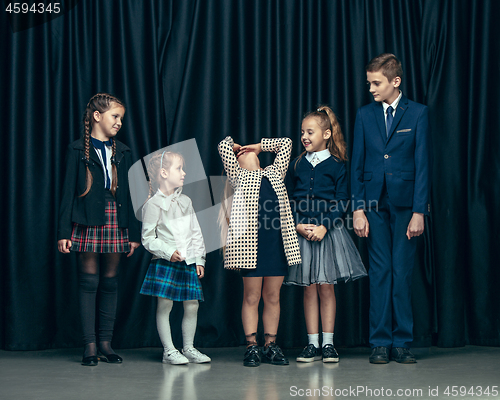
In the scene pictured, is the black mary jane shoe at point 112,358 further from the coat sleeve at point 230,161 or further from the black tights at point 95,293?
the coat sleeve at point 230,161

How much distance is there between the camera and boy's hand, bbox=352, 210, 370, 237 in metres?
2.63

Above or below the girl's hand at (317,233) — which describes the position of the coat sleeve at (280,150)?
above

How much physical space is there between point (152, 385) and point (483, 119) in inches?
92.1

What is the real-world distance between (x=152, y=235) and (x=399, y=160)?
4.19 ft

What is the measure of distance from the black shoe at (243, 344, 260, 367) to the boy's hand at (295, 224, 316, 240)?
60 cm

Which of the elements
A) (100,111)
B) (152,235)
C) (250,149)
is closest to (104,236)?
(152,235)

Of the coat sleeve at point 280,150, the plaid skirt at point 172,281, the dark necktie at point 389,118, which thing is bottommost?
the plaid skirt at point 172,281

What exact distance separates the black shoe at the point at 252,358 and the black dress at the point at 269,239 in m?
0.36

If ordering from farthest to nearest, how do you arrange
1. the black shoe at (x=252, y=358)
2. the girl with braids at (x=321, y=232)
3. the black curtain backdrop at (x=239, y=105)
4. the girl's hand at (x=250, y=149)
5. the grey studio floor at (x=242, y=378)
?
the black curtain backdrop at (x=239, y=105) < the girl's hand at (x=250, y=149) < the girl with braids at (x=321, y=232) < the black shoe at (x=252, y=358) < the grey studio floor at (x=242, y=378)

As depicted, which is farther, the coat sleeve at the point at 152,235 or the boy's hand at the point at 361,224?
the boy's hand at the point at 361,224

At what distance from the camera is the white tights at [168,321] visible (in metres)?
2.56

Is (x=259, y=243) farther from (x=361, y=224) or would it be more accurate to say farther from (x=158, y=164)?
(x=158, y=164)

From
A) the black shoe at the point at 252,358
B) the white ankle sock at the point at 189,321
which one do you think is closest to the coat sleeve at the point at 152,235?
the white ankle sock at the point at 189,321

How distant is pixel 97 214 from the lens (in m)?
2.54
